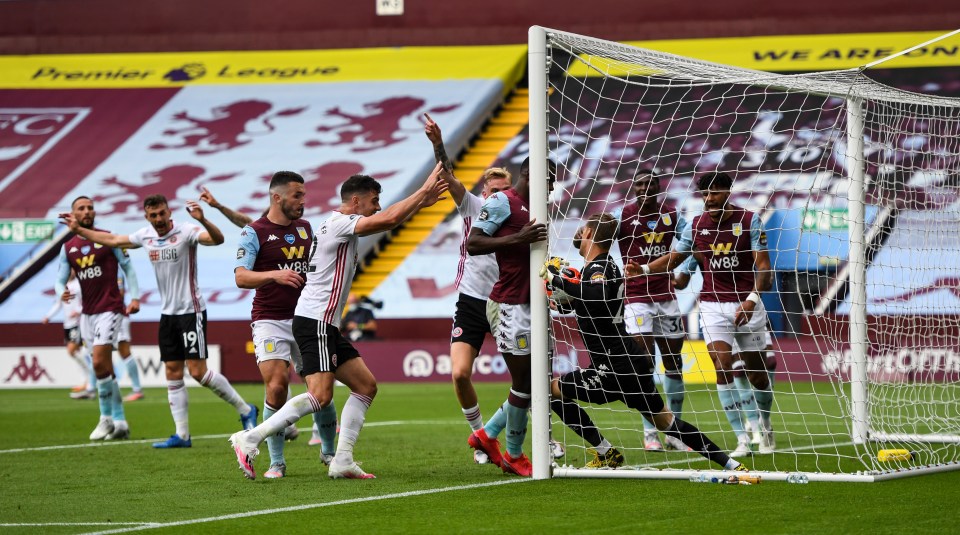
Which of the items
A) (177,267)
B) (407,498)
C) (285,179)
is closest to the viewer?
(407,498)

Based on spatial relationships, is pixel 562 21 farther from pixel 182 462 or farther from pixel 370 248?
pixel 182 462

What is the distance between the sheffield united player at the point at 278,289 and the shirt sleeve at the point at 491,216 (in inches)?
56.7

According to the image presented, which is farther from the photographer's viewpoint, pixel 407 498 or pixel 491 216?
pixel 491 216

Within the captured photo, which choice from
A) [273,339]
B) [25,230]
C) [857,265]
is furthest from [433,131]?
[25,230]

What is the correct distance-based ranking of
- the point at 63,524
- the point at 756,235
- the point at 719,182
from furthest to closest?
1. the point at 756,235
2. the point at 719,182
3. the point at 63,524

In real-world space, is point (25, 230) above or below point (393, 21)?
below

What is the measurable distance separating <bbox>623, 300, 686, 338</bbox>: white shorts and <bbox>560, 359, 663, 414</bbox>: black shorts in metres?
2.38

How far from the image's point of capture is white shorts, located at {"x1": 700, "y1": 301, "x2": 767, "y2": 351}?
405 inches

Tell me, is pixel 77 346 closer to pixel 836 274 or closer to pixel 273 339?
pixel 273 339

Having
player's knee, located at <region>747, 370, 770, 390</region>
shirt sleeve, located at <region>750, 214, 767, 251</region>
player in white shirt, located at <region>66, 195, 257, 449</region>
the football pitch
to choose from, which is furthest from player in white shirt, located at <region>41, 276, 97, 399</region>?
A: shirt sleeve, located at <region>750, 214, 767, 251</region>

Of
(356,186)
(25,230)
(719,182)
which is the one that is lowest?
(356,186)

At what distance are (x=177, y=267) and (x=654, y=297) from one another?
179 inches

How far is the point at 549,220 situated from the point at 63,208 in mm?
22171

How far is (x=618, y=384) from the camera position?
8.49 m
